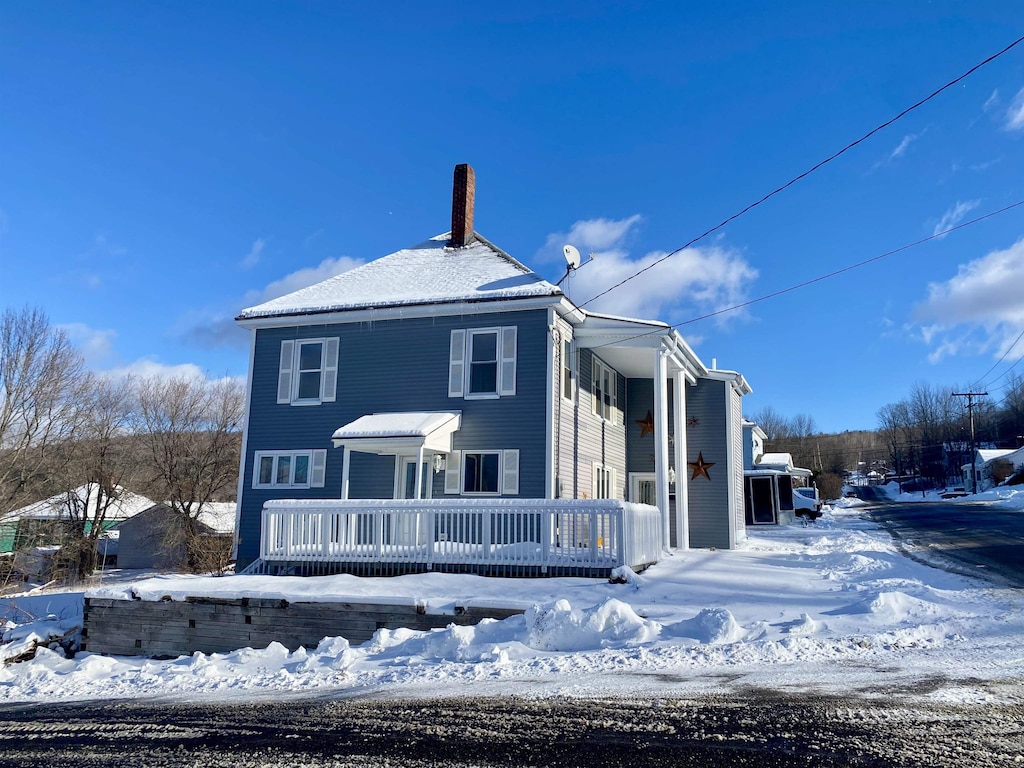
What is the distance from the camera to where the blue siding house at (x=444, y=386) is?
16.1 metres

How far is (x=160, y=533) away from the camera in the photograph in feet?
131

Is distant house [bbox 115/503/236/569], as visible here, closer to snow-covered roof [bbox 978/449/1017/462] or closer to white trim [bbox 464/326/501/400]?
white trim [bbox 464/326/501/400]

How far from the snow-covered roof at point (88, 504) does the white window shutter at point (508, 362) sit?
2933cm

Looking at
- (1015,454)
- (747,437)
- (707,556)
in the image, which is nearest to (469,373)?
(707,556)

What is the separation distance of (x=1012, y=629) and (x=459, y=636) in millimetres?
6292

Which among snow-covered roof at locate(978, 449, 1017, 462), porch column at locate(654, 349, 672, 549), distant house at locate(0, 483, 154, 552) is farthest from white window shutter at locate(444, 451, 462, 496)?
snow-covered roof at locate(978, 449, 1017, 462)

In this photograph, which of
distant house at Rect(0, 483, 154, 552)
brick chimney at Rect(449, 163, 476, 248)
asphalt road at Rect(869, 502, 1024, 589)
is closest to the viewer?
asphalt road at Rect(869, 502, 1024, 589)

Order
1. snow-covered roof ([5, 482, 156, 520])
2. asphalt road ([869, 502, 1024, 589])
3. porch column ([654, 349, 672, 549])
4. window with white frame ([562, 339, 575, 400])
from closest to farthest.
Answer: asphalt road ([869, 502, 1024, 589]) < window with white frame ([562, 339, 575, 400]) < porch column ([654, 349, 672, 549]) < snow-covered roof ([5, 482, 156, 520])

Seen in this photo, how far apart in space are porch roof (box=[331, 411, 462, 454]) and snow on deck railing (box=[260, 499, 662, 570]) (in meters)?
2.30

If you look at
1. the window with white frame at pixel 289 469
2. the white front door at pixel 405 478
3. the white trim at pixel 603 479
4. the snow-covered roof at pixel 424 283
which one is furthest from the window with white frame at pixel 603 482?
the window with white frame at pixel 289 469

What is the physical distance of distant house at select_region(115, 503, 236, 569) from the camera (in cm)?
3784

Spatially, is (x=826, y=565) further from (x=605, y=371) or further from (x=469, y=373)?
(x=469, y=373)

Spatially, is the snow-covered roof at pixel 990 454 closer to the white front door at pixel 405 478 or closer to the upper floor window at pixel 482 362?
the upper floor window at pixel 482 362

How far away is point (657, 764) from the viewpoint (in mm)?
4477
